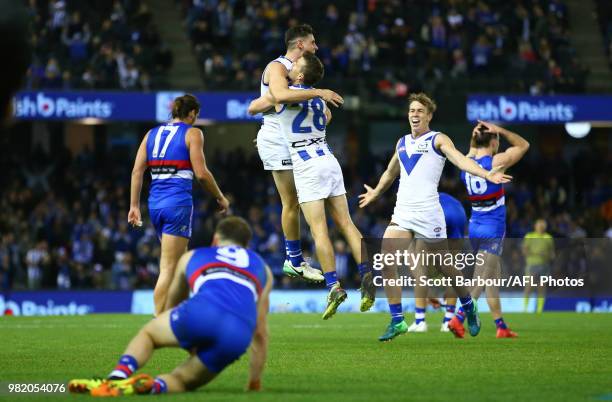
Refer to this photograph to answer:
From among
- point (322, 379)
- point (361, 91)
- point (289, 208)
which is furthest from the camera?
point (361, 91)

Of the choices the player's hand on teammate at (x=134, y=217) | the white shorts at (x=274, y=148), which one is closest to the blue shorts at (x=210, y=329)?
the player's hand on teammate at (x=134, y=217)

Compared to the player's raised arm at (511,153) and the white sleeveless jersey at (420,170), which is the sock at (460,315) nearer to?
the white sleeveless jersey at (420,170)

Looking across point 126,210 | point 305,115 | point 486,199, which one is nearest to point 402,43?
point 126,210

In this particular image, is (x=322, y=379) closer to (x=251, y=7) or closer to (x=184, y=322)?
(x=184, y=322)

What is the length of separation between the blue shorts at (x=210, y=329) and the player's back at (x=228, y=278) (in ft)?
0.16

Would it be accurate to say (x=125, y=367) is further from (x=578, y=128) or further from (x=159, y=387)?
(x=578, y=128)

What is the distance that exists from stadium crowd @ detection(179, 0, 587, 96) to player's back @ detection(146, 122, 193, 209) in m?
17.7

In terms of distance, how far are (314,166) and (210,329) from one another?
529 cm

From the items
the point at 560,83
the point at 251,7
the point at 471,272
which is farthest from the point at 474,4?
the point at 471,272

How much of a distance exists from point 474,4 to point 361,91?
18.3 feet

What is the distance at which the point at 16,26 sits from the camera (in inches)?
131

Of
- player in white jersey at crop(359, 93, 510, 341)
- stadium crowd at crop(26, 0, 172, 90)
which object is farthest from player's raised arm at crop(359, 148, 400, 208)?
stadium crowd at crop(26, 0, 172, 90)

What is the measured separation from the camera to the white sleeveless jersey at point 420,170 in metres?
12.4

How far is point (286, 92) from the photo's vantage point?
444 inches
